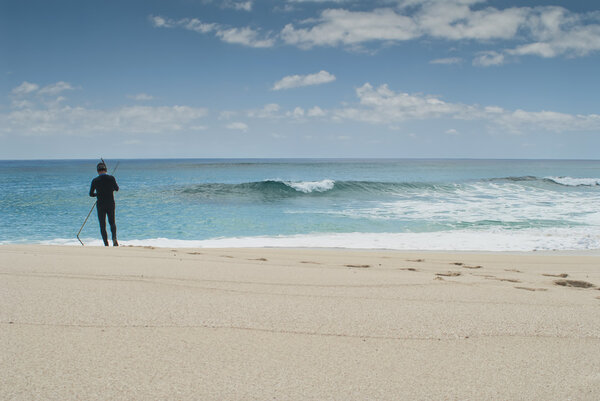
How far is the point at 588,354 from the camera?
229 cm

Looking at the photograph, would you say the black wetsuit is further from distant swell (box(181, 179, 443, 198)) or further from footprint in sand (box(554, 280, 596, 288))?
distant swell (box(181, 179, 443, 198))

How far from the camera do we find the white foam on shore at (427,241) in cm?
912

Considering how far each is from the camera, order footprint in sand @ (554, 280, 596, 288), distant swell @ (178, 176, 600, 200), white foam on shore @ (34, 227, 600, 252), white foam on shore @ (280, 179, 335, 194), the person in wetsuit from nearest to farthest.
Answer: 1. footprint in sand @ (554, 280, 596, 288)
2. the person in wetsuit
3. white foam on shore @ (34, 227, 600, 252)
4. distant swell @ (178, 176, 600, 200)
5. white foam on shore @ (280, 179, 335, 194)

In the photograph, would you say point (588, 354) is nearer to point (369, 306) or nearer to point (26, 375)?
point (369, 306)

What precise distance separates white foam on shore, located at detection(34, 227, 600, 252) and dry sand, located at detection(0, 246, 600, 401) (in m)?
5.22

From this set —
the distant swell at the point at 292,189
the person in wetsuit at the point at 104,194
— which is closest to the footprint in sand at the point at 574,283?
the person in wetsuit at the point at 104,194

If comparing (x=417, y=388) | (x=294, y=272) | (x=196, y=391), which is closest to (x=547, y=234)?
(x=294, y=272)

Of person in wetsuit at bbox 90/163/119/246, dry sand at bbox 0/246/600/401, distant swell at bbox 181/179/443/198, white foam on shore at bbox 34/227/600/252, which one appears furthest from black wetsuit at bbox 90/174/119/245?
distant swell at bbox 181/179/443/198

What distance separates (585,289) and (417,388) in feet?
11.1

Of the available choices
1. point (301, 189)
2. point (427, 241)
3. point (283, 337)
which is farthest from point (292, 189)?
point (283, 337)

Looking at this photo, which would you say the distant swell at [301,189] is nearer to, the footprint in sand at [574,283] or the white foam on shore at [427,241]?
the white foam on shore at [427,241]

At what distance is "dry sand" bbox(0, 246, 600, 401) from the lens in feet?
6.05

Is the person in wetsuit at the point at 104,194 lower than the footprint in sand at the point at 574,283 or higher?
higher

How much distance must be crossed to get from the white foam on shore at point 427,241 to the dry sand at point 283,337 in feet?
17.1
